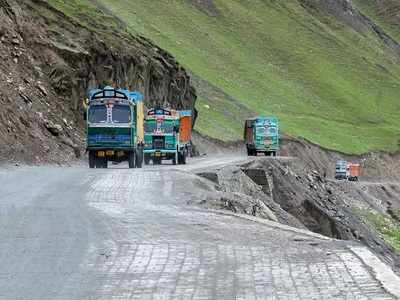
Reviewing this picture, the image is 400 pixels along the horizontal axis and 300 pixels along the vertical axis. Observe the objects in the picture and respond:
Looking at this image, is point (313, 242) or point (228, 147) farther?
point (228, 147)

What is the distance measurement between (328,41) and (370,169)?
56664 mm

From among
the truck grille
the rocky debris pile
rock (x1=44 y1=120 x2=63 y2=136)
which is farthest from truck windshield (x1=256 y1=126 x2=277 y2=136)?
rock (x1=44 y1=120 x2=63 y2=136)

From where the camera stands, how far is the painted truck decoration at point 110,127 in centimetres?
3903

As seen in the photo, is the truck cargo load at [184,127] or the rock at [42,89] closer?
the rock at [42,89]

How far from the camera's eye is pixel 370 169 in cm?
9806

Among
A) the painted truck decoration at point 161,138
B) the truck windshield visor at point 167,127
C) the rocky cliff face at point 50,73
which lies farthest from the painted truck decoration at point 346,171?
the truck windshield visor at point 167,127

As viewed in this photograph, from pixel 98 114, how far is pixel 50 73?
1063 cm

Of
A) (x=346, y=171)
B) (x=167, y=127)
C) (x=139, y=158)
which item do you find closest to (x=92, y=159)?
(x=139, y=158)

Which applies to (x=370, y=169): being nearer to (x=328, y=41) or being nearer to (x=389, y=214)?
(x=389, y=214)

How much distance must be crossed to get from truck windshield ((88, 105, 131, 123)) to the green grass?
1323 centimetres

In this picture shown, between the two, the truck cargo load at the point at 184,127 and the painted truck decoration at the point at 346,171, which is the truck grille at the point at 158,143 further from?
the painted truck decoration at the point at 346,171

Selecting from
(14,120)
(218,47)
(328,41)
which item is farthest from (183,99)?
(328,41)

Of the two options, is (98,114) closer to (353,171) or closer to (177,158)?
(177,158)

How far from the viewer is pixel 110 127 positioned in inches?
1544
